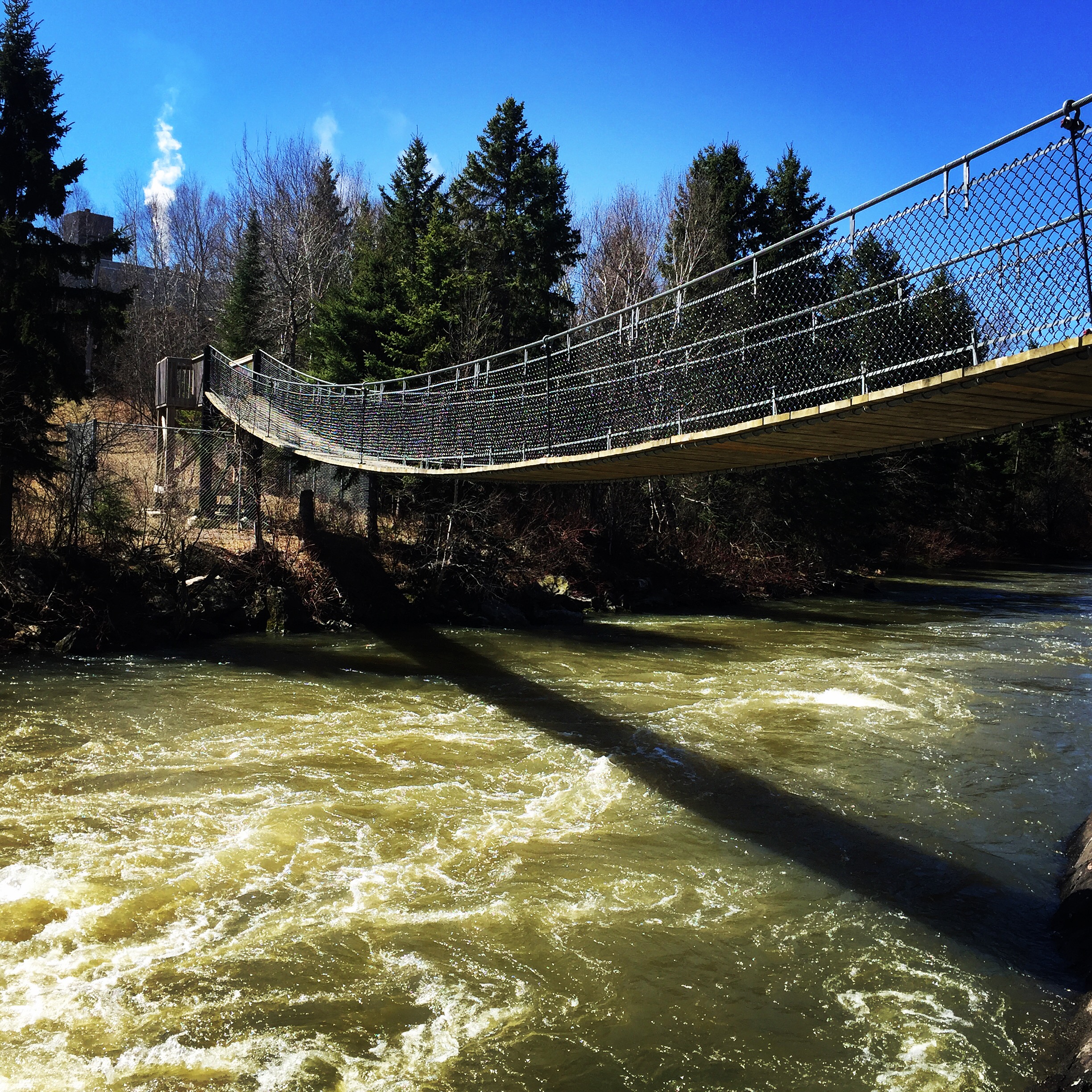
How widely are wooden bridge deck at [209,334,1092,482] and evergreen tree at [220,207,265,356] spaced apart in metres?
16.8

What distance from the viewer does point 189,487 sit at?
1286 cm

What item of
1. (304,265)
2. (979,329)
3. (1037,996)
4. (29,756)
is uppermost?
(304,265)

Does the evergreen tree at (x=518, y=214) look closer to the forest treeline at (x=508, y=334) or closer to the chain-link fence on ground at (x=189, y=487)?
the forest treeline at (x=508, y=334)

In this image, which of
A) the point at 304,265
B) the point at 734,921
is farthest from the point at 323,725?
the point at 304,265

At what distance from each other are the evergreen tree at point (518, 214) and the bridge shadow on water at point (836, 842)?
11963 millimetres

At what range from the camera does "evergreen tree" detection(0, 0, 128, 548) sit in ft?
32.3

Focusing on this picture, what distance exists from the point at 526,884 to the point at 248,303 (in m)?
22.0

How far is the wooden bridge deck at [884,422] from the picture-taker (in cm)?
332

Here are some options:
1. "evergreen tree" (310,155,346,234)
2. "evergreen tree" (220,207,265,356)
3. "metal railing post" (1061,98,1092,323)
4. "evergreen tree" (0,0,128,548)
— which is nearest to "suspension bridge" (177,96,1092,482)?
"metal railing post" (1061,98,1092,323)

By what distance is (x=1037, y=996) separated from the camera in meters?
3.28

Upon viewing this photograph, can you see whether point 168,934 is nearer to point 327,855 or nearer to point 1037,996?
point 327,855

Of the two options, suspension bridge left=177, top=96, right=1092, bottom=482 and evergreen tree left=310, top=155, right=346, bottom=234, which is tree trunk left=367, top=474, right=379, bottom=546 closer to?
suspension bridge left=177, top=96, right=1092, bottom=482

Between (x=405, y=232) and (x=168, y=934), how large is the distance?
19.0m

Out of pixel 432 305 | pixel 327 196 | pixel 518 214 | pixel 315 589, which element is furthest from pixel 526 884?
pixel 327 196
